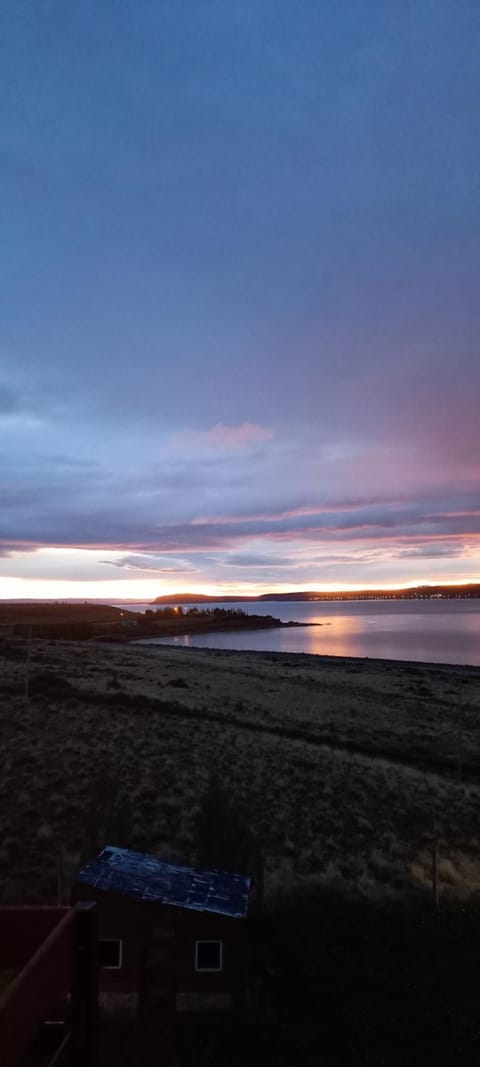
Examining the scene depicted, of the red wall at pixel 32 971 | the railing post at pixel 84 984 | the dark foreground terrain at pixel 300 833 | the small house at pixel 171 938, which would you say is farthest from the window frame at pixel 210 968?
the red wall at pixel 32 971

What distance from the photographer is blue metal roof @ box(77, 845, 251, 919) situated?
30.7 feet

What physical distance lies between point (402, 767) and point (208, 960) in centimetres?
1868

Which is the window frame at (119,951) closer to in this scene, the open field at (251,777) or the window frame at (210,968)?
the window frame at (210,968)

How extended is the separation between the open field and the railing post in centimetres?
1078

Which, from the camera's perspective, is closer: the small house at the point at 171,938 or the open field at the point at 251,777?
the small house at the point at 171,938

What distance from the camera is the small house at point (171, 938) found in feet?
30.4

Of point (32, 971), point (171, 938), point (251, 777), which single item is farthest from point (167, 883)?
point (251, 777)

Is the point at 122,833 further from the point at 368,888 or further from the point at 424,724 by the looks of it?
the point at 424,724

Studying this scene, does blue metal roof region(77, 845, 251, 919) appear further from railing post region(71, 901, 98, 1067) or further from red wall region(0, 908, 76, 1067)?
red wall region(0, 908, 76, 1067)

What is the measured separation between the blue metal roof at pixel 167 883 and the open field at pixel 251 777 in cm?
358

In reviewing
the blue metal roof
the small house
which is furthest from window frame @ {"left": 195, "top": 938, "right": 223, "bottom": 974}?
the blue metal roof

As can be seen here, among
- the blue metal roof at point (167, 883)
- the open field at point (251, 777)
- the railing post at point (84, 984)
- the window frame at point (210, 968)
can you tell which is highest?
the railing post at point (84, 984)

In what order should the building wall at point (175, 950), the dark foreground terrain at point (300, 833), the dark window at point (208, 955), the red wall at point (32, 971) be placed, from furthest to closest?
the dark foreground terrain at point (300, 833) → the dark window at point (208, 955) → the building wall at point (175, 950) → the red wall at point (32, 971)

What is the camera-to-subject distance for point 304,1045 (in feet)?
29.9
